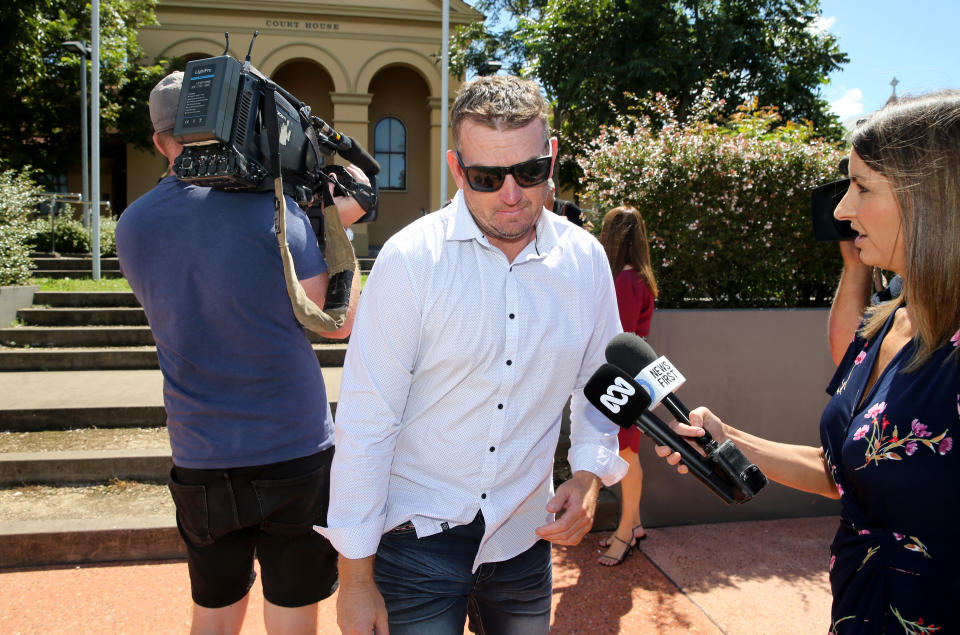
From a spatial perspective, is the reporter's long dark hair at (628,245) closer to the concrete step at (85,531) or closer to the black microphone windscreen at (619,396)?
the black microphone windscreen at (619,396)

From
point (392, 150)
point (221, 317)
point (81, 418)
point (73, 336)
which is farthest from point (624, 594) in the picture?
point (392, 150)

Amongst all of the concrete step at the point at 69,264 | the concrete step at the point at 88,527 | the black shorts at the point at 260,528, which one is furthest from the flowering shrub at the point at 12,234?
the black shorts at the point at 260,528

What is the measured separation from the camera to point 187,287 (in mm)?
2188

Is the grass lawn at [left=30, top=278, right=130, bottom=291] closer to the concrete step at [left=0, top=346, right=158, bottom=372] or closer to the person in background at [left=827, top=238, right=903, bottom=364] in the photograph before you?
the concrete step at [left=0, top=346, right=158, bottom=372]

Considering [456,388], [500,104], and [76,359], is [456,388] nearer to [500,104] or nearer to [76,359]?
[500,104]

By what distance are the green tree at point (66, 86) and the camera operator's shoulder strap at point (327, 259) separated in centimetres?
1954

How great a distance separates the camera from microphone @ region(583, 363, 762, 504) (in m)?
1.54

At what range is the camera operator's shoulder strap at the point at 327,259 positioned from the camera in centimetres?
214

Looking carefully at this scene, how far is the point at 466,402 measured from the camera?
1872 millimetres

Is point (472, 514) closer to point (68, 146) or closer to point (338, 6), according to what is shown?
point (338, 6)

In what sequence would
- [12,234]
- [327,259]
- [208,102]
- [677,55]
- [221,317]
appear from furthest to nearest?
[677,55] < [12,234] < [327,259] < [221,317] < [208,102]

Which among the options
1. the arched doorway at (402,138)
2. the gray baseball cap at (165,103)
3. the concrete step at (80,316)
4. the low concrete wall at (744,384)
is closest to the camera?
the gray baseball cap at (165,103)

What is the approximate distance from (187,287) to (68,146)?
71.7ft

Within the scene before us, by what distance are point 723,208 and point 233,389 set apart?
4.28 meters
